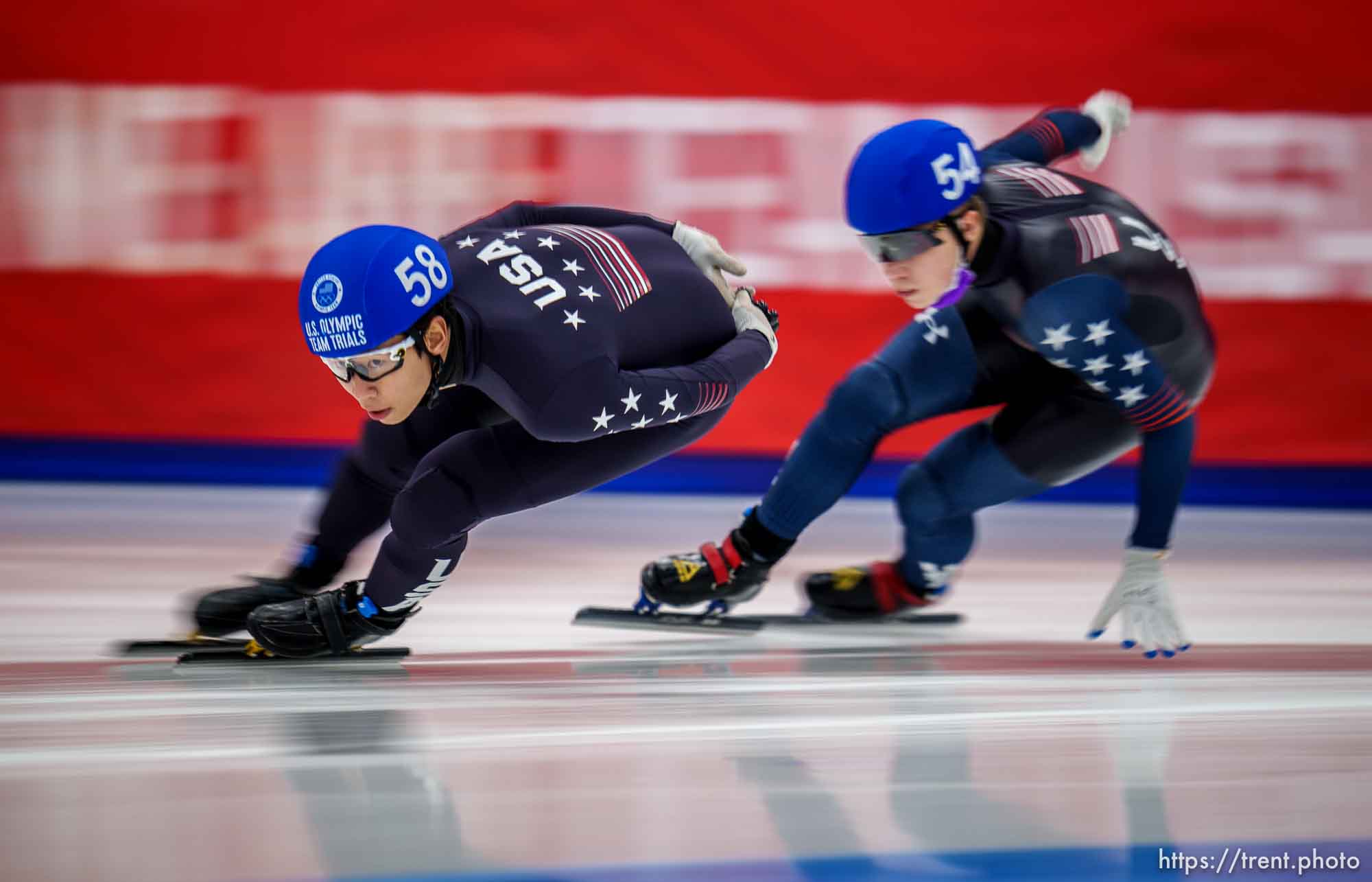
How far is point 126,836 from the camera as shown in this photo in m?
1.78

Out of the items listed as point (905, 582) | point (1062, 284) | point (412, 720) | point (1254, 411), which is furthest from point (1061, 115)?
point (1254, 411)

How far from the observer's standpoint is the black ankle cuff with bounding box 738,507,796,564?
3.14 metres

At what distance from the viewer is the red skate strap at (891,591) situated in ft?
10.8

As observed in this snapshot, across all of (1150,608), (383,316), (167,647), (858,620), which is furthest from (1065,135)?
(167,647)

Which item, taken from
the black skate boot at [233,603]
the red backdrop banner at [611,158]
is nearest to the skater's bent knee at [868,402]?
the black skate boot at [233,603]

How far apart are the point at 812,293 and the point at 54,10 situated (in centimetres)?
324

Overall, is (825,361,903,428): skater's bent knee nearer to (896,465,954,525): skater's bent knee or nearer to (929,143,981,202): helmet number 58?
(896,465,954,525): skater's bent knee

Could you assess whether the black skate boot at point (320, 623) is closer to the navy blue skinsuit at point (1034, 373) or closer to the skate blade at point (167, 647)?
the skate blade at point (167, 647)

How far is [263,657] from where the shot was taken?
2.72m

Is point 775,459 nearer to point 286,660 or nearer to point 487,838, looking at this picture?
point 286,660

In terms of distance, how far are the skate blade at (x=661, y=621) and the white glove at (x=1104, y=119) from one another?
4.80 feet

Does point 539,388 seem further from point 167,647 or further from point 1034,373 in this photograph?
point 1034,373

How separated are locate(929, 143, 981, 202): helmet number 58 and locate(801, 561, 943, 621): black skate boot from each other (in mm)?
1039

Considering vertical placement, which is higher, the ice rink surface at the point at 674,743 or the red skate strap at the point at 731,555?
the red skate strap at the point at 731,555
